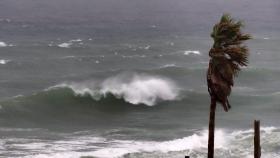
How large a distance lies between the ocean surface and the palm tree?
18073mm

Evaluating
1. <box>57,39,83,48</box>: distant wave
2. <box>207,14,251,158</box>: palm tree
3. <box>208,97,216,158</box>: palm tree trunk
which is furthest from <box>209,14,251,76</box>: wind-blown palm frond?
<box>57,39,83,48</box>: distant wave

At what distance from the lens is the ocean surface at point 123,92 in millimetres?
48031

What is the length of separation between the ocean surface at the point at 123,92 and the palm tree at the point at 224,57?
18073 mm

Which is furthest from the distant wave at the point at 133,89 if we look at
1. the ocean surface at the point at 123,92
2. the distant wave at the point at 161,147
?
the distant wave at the point at 161,147

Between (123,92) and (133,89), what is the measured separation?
1.33 m

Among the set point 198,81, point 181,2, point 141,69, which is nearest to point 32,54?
point 141,69

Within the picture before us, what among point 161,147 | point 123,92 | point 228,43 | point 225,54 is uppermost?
point 123,92

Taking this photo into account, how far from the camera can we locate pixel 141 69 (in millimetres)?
79188

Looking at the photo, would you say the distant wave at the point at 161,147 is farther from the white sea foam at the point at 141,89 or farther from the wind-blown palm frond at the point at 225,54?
the wind-blown palm frond at the point at 225,54

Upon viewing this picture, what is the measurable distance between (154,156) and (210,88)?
18.0 metres

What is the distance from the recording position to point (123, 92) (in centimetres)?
6731

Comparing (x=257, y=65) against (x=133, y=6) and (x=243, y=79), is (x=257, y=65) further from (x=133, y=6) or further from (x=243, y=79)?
(x=133, y=6)

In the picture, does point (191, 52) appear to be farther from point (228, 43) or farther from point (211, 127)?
point (211, 127)

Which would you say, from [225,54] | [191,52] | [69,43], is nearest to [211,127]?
[225,54]
